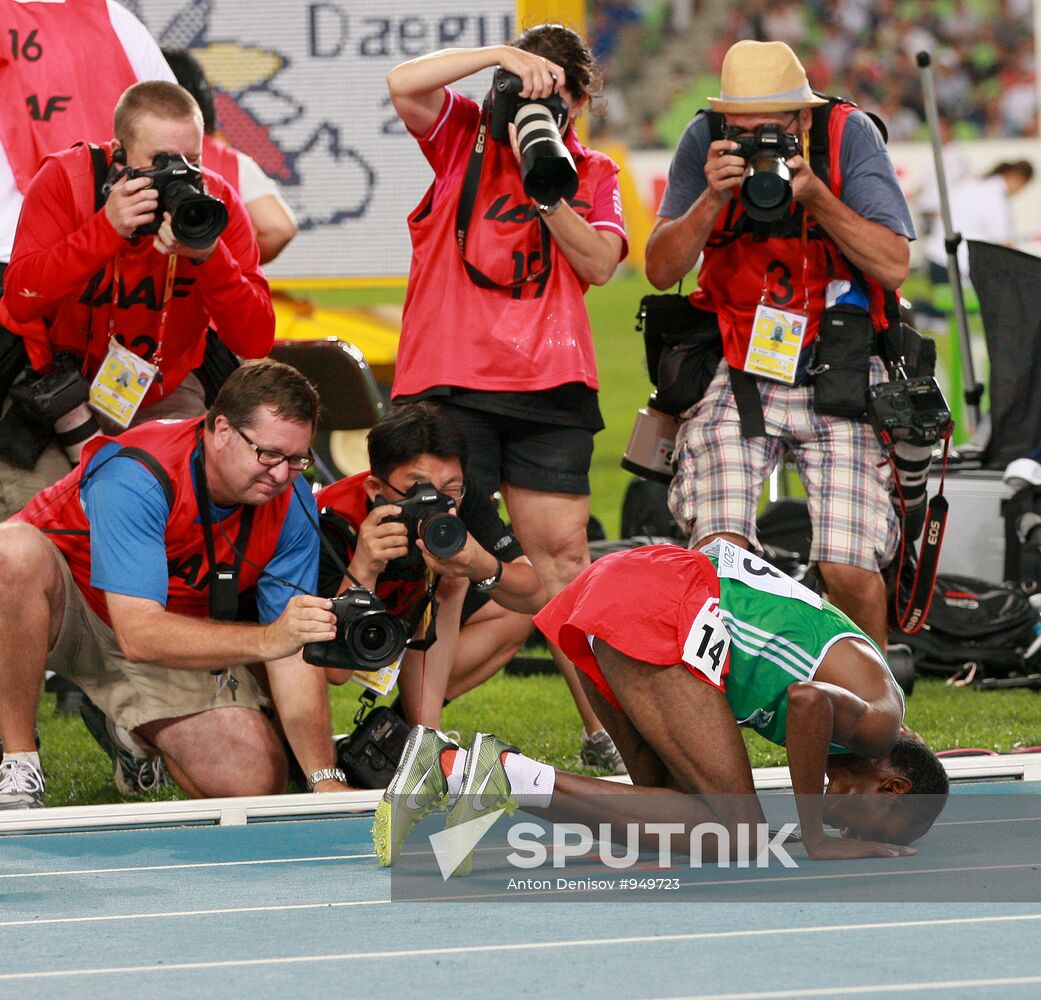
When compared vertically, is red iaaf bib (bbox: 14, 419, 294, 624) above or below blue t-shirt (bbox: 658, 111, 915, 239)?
below

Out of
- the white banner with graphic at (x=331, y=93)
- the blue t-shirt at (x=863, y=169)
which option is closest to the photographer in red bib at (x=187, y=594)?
the blue t-shirt at (x=863, y=169)

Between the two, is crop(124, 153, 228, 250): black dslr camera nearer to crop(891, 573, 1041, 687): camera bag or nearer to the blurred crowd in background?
crop(891, 573, 1041, 687): camera bag

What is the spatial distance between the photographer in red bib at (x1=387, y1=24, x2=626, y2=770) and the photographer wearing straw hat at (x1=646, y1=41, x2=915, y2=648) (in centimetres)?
30

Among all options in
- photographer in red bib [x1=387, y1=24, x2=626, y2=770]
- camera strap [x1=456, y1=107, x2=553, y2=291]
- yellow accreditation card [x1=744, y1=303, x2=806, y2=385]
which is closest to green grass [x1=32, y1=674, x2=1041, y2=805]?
photographer in red bib [x1=387, y1=24, x2=626, y2=770]

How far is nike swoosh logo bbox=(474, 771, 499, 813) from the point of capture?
368 centimetres

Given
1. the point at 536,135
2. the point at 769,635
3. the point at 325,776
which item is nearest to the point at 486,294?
the point at 536,135

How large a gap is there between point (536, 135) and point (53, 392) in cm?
136

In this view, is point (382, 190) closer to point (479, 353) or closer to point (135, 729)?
point (479, 353)

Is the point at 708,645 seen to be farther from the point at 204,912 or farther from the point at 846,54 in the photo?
the point at 846,54

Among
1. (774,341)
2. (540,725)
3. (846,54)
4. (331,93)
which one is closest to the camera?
(774,341)

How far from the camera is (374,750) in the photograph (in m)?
4.73

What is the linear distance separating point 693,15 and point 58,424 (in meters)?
24.0

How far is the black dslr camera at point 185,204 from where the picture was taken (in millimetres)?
4547

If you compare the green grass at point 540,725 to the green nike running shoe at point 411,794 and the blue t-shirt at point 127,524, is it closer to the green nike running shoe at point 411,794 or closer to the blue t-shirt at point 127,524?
the blue t-shirt at point 127,524
